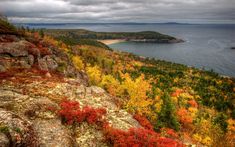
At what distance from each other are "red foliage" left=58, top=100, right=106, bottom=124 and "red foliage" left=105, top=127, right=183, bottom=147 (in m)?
2.71

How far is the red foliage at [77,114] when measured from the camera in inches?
1109

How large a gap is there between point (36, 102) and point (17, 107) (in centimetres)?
271

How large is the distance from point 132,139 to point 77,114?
25.5 feet

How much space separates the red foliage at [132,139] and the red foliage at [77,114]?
Result: 2706 mm

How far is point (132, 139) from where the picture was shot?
25.1 metres

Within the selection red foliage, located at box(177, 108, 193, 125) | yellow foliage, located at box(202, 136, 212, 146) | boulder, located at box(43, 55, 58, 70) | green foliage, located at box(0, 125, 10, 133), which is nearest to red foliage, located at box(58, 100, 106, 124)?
green foliage, located at box(0, 125, 10, 133)

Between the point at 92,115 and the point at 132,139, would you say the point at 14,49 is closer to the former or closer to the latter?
the point at 92,115

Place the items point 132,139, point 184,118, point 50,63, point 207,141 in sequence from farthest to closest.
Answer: point 184,118 → point 207,141 → point 50,63 → point 132,139

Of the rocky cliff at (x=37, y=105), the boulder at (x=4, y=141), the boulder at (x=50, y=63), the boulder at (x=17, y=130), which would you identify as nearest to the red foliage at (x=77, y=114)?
the rocky cliff at (x=37, y=105)

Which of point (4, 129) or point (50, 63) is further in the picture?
point (50, 63)

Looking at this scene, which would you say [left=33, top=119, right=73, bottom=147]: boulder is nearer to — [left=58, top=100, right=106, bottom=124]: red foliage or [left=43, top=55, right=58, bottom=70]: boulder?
[left=58, top=100, right=106, bottom=124]: red foliage

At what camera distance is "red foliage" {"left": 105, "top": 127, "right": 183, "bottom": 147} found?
81.3 ft

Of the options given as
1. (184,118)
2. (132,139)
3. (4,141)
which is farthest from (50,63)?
(184,118)

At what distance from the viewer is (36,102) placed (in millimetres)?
29500
